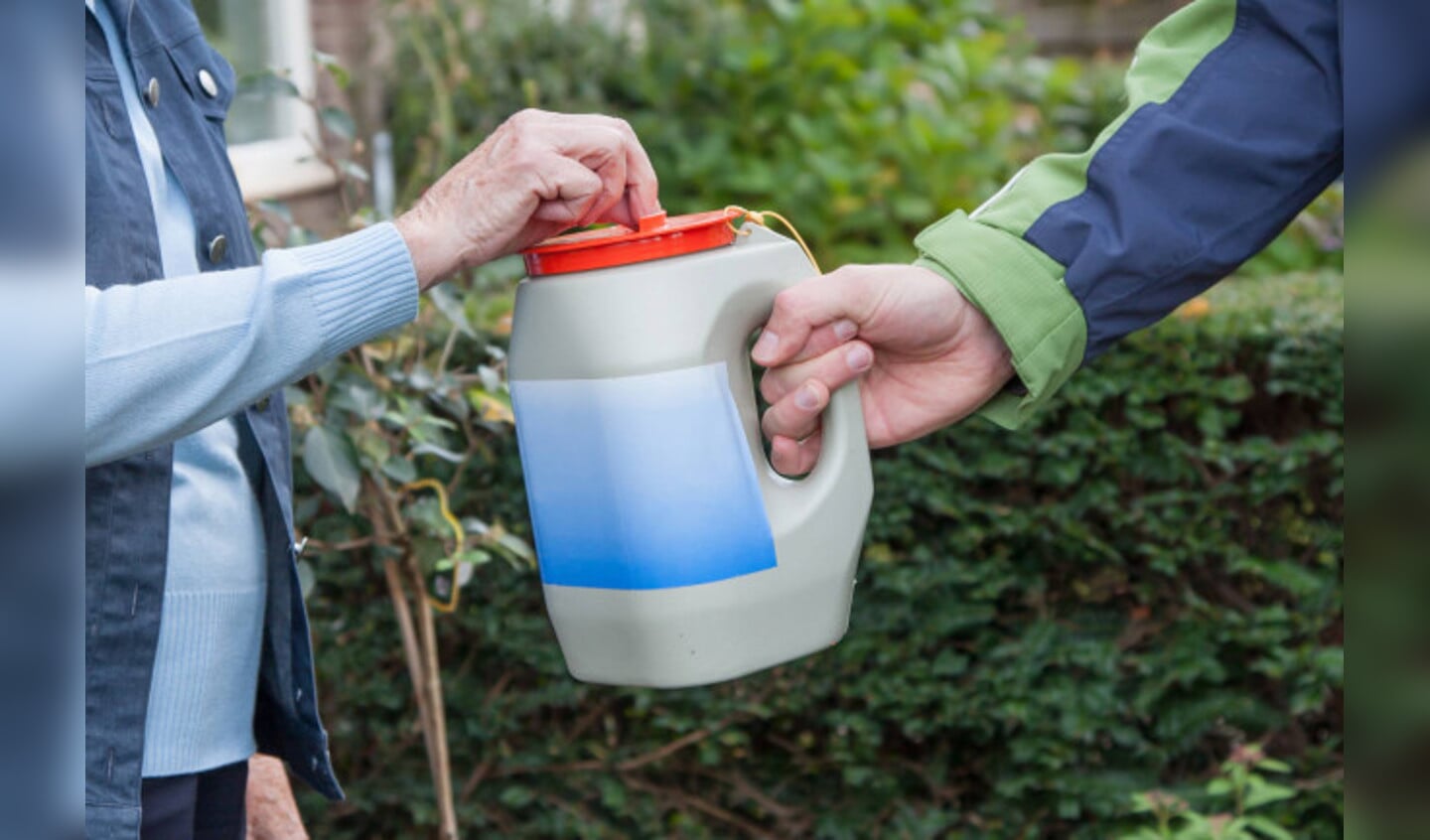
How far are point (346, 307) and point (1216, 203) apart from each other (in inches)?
38.9

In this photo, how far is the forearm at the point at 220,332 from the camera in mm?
1259

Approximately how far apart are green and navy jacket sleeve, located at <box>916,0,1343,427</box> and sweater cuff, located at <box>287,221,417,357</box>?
0.66m

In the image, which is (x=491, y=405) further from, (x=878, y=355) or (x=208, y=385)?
(x=208, y=385)

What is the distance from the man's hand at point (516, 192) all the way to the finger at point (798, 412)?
0.92ft

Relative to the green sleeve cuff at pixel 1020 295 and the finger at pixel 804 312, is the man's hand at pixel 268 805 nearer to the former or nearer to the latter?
the finger at pixel 804 312

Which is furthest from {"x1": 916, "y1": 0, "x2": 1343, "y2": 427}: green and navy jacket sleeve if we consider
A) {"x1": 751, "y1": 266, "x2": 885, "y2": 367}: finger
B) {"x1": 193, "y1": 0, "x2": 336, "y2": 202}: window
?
{"x1": 193, "y1": 0, "x2": 336, "y2": 202}: window

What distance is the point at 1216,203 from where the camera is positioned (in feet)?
5.82

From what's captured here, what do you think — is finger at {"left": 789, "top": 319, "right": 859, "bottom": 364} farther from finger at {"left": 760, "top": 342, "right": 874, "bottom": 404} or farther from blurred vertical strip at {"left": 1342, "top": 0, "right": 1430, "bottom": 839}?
blurred vertical strip at {"left": 1342, "top": 0, "right": 1430, "bottom": 839}

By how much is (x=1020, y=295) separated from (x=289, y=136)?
3.81 m

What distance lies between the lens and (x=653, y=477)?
1.42 metres

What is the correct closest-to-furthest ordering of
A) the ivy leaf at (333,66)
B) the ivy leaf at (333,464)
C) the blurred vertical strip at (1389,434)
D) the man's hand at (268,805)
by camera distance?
the blurred vertical strip at (1389,434) < the man's hand at (268,805) < the ivy leaf at (333,464) < the ivy leaf at (333,66)

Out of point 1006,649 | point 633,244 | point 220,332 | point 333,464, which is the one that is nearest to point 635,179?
point 633,244

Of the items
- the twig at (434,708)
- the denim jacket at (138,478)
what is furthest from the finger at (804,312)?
the twig at (434,708)

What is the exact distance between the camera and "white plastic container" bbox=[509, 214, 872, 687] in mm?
1411
